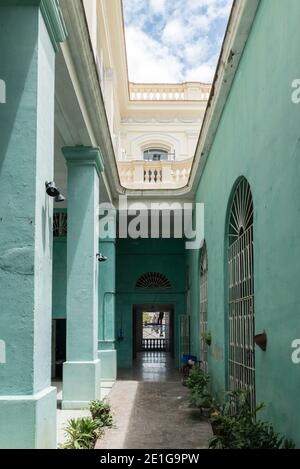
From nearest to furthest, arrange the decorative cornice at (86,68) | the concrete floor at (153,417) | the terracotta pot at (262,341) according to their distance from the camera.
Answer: the terracotta pot at (262,341) → the decorative cornice at (86,68) → the concrete floor at (153,417)

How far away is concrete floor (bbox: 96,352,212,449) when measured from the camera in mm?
8055

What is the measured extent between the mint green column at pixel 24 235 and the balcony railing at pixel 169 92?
1525 cm

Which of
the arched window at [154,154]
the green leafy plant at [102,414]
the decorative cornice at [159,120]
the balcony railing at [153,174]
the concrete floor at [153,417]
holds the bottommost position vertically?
the concrete floor at [153,417]

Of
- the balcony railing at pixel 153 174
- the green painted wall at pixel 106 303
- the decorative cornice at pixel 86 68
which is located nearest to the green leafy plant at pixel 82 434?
the decorative cornice at pixel 86 68

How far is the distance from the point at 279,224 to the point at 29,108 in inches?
108

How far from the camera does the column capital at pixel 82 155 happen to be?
1092 cm

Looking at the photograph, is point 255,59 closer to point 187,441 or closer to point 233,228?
point 233,228

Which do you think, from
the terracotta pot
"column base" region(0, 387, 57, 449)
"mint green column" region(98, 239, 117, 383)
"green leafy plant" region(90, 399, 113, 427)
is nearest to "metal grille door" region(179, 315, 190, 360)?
"mint green column" region(98, 239, 117, 383)

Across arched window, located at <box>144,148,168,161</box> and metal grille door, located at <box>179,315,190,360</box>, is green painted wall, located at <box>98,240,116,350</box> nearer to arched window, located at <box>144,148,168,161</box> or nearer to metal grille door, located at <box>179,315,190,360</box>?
metal grille door, located at <box>179,315,190,360</box>

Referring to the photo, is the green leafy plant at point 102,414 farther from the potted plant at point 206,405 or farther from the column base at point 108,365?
the column base at point 108,365

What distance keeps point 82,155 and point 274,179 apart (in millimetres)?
5672

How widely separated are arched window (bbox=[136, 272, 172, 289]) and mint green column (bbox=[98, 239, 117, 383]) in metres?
4.42

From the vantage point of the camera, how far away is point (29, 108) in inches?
210

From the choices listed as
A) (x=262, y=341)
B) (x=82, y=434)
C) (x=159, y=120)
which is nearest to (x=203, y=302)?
(x=82, y=434)
